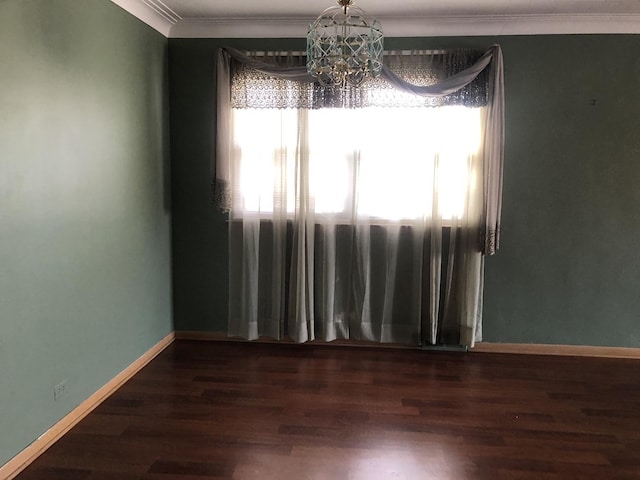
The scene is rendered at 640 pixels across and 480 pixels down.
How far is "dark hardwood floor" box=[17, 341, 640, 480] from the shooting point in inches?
89.8

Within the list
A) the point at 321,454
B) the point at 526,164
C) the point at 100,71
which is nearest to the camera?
the point at 321,454

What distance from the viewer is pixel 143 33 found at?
3.30 m

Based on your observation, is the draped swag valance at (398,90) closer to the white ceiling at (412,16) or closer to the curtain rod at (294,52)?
the curtain rod at (294,52)

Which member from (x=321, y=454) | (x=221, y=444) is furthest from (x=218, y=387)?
(x=321, y=454)

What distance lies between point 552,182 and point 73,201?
10.3ft

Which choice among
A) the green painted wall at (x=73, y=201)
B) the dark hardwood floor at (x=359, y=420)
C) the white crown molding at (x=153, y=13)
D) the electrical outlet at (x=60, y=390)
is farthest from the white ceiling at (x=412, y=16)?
the dark hardwood floor at (x=359, y=420)

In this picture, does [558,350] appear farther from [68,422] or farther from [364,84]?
[68,422]

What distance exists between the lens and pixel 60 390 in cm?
253

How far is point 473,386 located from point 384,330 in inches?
31.8

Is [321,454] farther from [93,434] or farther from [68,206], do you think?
[68,206]

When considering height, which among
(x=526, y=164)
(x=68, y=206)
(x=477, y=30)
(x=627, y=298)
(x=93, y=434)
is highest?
(x=477, y=30)

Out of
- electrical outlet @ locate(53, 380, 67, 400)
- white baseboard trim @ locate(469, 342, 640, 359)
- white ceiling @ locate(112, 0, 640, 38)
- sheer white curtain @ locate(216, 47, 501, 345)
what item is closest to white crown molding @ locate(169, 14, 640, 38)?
white ceiling @ locate(112, 0, 640, 38)

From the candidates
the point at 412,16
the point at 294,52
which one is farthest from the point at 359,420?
the point at 412,16

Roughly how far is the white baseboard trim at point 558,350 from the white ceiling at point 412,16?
2.27 metres
